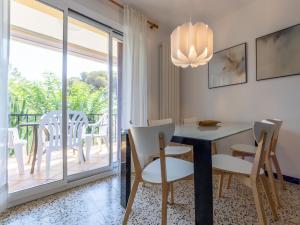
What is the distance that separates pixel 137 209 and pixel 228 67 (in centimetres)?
241

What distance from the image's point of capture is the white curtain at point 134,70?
2.75m

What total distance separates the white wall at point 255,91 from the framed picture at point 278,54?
3.0 inches

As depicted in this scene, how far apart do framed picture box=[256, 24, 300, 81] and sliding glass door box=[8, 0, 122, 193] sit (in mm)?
1953

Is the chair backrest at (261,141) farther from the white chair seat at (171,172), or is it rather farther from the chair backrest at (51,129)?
the chair backrest at (51,129)

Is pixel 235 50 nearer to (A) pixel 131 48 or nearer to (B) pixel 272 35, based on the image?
(B) pixel 272 35

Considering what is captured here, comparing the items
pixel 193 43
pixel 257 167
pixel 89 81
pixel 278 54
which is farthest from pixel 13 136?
pixel 278 54

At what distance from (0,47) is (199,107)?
9.35 feet

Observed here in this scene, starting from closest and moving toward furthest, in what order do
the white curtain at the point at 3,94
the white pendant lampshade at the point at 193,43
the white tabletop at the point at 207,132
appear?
the white tabletop at the point at 207,132, the white curtain at the point at 3,94, the white pendant lampshade at the point at 193,43

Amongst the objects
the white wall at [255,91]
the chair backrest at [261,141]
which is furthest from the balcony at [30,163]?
the chair backrest at [261,141]

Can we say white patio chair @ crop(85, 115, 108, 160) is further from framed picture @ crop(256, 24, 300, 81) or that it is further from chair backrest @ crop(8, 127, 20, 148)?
framed picture @ crop(256, 24, 300, 81)

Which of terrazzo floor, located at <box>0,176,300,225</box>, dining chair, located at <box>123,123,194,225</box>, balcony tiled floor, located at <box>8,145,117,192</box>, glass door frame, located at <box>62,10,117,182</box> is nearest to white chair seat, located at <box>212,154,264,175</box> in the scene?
dining chair, located at <box>123,123,194,225</box>

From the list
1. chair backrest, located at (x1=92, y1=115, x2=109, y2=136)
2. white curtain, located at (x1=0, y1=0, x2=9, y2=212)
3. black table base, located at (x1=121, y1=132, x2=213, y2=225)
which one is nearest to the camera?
black table base, located at (x1=121, y1=132, x2=213, y2=225)

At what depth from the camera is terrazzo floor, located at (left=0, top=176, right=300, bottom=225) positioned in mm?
1582

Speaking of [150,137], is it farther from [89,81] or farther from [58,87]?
[89,81]
